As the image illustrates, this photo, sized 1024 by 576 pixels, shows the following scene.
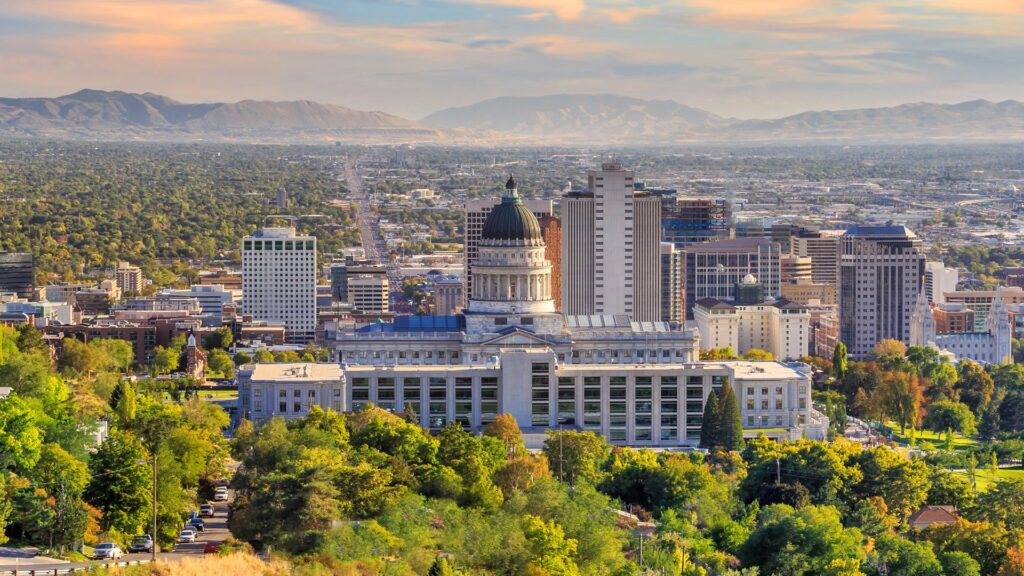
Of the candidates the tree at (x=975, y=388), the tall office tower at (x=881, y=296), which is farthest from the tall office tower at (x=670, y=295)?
the tree at (x=975, y=388)

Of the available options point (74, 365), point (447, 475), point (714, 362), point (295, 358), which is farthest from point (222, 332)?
point (447, 475)

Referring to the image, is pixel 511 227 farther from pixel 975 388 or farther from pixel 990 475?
pixel 990 475

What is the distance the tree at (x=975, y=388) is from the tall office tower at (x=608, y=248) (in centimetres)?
4260

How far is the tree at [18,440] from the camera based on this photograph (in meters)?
78.8

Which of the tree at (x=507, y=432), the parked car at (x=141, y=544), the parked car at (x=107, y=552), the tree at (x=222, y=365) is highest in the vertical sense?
the parked car at (x=107, y=552)

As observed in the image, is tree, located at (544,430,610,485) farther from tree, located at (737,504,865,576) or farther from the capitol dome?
the capitol dome

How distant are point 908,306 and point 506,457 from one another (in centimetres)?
10254

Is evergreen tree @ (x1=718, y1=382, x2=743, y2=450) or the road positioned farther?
evergreen tree @ (x1=718, y1=382, x2=743, y2=450)

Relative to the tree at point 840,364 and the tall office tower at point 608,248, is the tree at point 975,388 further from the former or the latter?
Answer: the tall office tower at point 608,248

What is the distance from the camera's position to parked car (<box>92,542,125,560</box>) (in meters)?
72.2

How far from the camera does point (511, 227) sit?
424 ft

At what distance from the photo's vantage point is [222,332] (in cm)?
17162

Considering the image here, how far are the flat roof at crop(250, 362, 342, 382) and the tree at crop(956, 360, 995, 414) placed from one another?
36.3 m

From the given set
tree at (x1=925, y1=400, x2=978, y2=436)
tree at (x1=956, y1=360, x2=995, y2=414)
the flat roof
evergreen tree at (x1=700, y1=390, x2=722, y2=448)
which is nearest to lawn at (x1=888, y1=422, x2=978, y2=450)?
tree at (x1=925, y1=400, x2=978, y2=436)
